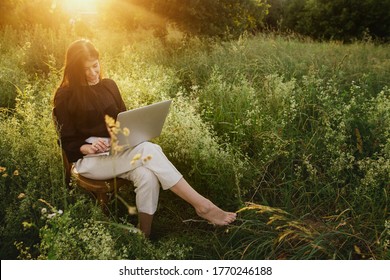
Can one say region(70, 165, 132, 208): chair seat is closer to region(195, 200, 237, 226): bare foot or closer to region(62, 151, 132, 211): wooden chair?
region(62, 151, 132, 211): wooden chair

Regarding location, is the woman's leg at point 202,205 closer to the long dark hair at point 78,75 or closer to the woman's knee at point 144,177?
the woman's knee at point 144,177

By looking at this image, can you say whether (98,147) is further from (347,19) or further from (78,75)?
(347,19)

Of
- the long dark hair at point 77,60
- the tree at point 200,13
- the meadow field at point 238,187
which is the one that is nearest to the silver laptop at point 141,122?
the meadow field at point 238,187

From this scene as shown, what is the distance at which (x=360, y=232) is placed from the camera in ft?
9.30

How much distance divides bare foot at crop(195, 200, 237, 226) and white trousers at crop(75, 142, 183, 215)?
0.30 m

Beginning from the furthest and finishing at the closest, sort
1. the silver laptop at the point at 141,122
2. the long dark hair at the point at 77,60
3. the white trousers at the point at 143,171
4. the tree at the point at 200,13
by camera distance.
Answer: the tree at the point at 200,13 → the long dark hair at the point at 77,60 → the white trousers at the point at 143,171 → the silver laptop at the point at 141,122

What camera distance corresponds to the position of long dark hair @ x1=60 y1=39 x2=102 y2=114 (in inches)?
131

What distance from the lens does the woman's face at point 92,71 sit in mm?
3396

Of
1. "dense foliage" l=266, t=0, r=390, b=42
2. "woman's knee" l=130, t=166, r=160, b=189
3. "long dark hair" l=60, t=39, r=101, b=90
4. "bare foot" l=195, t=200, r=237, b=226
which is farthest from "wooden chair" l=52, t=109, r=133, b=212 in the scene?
"dense foliage" l=266, t=0, r=390, b=42

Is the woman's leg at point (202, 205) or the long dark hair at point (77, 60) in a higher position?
the long dark hair at point (77, 60)

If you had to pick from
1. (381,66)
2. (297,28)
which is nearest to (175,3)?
(381,66)

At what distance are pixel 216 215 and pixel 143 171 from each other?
58 cm

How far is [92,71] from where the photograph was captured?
11.3 feet
